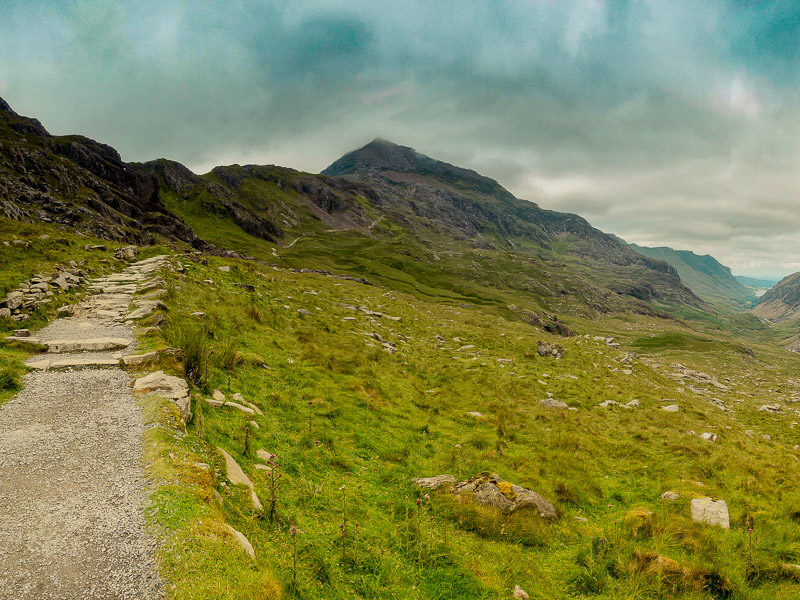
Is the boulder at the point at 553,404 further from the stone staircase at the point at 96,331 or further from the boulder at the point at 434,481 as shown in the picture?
the stone staircase at the point at 96,331

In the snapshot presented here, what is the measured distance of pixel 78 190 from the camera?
111m

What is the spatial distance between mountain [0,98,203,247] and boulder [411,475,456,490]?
84494 millimetres

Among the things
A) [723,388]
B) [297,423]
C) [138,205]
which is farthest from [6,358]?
[138,205]

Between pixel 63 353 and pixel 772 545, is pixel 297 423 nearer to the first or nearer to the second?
pixel 63 353

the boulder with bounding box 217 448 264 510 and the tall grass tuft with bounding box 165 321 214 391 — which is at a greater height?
the tall grass tuft with bounding box 165 321 214 391

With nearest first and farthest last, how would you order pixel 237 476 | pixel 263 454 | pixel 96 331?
pixel 237 476
pixel 263 454
pixel 96 331

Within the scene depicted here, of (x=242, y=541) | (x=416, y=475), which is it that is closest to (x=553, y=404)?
(x=416, y=475)

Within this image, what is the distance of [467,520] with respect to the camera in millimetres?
9352

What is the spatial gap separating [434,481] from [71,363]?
12.6m

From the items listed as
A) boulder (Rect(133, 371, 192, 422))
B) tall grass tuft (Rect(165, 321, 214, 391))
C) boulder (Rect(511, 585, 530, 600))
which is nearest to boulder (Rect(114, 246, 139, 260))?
tall grass tuft (Rect(165, 321, 214, 391))

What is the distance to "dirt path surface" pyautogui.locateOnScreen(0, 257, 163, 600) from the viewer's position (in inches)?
191

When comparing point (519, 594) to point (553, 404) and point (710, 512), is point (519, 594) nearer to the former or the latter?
point (710, 512)

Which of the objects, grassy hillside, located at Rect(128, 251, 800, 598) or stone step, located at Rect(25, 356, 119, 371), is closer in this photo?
grassy hillside, located at Rect(128, 251, 800, 598)

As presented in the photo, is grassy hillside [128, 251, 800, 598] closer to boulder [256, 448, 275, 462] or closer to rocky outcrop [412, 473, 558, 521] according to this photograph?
boulder [256, 448, 275, 462]
